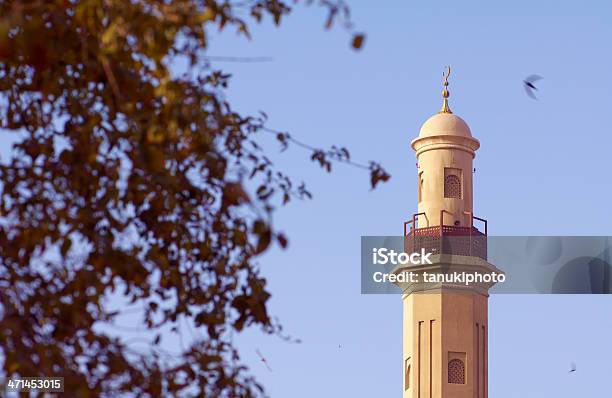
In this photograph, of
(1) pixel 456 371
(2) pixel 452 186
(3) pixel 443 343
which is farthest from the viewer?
(2) pixel 452 186

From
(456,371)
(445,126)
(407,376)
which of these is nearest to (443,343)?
(456,371)

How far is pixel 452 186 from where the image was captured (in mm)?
31828

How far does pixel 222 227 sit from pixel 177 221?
312 mm

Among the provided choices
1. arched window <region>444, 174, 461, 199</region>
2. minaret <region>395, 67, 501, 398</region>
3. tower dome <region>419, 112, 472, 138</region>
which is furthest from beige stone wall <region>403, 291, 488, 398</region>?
tower dome <region>419, 112, 472, 138</region>

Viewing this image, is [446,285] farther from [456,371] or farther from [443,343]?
[456,371]

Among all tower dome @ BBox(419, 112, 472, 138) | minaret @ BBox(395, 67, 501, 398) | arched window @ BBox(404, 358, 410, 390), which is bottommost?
arched window @ BBox(404, 358, 410, 390)

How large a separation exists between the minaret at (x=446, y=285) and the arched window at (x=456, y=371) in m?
0.02

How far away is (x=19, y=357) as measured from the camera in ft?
18.9

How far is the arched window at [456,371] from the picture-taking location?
30984 mm

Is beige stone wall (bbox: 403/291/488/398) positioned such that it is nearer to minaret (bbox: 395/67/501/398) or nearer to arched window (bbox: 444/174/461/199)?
minaret (bbox: 395/67/501/398)

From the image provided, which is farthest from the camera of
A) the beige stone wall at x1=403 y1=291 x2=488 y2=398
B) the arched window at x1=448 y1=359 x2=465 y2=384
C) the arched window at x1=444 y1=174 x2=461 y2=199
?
the arched window at x1=444 y1=174 x2=461 y2=199

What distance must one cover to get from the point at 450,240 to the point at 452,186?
135 cm

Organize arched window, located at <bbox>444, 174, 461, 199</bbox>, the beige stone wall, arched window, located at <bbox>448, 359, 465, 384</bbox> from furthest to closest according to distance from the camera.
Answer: arched window, located at <bbox>444, 174, 461, 199</bbox>, arched window, located at <bbox>448, 359, 465, 384</bbox>, the beige stone wall

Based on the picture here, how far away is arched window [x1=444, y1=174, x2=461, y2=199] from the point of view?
31.7 m
